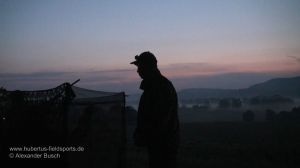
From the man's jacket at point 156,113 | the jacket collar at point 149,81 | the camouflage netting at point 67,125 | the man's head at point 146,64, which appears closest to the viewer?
the man's jacket at point 156,113

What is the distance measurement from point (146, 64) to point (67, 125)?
4.07m

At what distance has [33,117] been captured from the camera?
9.52 m

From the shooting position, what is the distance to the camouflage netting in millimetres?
9055

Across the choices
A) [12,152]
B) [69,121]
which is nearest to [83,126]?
[69,121]

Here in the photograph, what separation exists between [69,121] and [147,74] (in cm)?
414

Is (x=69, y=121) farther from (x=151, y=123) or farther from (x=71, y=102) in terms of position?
(x=151, y=123)

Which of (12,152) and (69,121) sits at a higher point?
(69,121)

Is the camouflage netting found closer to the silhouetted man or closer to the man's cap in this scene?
the silhouetted man

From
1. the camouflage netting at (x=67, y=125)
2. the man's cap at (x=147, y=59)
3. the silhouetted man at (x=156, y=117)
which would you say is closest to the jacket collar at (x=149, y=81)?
the silhouetted man at (x=156, y=117)

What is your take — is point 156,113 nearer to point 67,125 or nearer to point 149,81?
point 149,81

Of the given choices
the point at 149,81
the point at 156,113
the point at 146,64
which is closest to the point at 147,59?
the point at 146,64

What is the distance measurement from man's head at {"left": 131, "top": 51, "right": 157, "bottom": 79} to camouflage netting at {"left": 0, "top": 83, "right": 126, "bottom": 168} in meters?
3.88

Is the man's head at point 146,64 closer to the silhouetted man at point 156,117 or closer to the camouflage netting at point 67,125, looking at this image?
the silhouetted man at point 156,117

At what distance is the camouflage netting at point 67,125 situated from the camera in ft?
29.7
